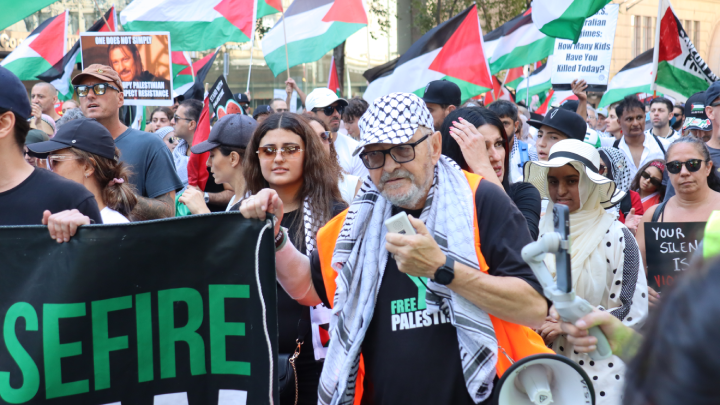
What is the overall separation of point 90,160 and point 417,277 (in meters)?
2.14

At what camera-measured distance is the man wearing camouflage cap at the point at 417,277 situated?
2.23m

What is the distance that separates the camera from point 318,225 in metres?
3.24

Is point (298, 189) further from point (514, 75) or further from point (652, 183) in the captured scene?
point (514, 75)

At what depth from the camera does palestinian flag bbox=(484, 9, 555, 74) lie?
399 inches

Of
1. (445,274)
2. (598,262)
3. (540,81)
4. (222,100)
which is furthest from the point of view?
(540,81)

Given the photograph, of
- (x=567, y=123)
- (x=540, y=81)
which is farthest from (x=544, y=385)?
(x=540, y=81)

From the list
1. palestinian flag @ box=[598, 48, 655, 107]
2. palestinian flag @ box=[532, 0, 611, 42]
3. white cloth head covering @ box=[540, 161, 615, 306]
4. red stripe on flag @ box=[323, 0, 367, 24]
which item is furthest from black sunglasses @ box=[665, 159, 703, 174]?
palestinian flag @ box=[598, 48, 655, 107]

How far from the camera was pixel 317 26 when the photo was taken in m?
9.38

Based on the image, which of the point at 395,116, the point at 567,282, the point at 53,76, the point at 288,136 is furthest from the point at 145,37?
the point at 567,282

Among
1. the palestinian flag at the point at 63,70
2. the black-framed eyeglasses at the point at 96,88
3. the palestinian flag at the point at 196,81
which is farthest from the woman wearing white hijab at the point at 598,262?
the palestinian flag at the point at 63,70

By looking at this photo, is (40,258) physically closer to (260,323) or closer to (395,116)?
(260,323)

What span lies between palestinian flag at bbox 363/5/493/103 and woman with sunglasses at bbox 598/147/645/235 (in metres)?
3.28

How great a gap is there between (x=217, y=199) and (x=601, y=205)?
3237 millimetres

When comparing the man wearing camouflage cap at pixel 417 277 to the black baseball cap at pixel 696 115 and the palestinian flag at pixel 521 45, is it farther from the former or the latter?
the palestinian flag at pixel 521 45
